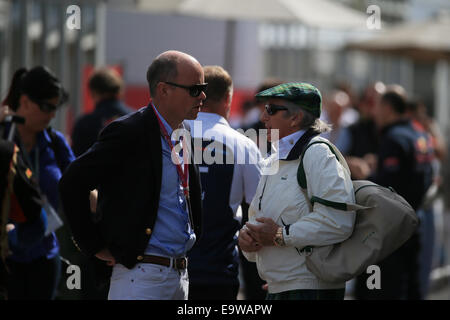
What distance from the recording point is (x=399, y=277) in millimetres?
7551

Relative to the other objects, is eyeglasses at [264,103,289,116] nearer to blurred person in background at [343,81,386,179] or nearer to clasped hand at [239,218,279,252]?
clasped hand at [239,218,279,252]

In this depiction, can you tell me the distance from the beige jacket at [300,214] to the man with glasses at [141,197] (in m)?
0.49

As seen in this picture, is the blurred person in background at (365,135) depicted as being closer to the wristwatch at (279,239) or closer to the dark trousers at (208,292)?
the dark trousers at (208,292)

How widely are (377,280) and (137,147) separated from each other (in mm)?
3006

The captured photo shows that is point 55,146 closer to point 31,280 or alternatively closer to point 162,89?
point 31,280

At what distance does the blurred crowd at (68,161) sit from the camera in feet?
15.4

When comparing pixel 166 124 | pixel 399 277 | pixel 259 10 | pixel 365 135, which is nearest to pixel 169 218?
pixel 166 124

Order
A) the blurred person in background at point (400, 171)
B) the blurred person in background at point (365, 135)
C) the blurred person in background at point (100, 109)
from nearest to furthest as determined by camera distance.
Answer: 1. the blurred person in background at point (100, 109)
2. the blurred person in background at point (400, 171)
3. the blurred person in background at point (365, 135)

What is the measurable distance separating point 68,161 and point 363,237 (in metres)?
2.23

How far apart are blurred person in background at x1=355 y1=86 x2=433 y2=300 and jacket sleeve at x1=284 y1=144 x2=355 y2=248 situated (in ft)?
11.6

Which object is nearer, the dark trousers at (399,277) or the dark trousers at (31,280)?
the dark trousers at (31,280)

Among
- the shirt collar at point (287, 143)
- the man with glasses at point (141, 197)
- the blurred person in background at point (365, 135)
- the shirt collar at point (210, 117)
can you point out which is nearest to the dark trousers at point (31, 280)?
the shirt collar at point (210, 117)

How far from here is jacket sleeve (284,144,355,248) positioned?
3.88 m
